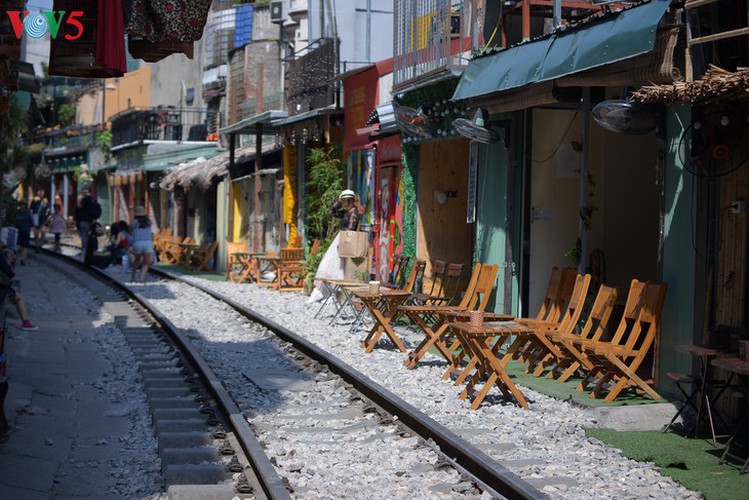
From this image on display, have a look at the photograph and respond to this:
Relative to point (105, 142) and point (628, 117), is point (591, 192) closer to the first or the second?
point (628, 117)

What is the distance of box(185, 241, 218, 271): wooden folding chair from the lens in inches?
1201

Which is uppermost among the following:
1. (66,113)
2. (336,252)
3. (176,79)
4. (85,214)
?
(66,113)

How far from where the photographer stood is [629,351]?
9.95 metres

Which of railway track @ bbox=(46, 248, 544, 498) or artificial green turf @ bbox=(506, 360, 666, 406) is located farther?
artificial green turf @ bbox=(506, 360, 666, 406)

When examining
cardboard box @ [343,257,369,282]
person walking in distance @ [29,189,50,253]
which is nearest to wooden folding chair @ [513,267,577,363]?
cardboard box @ [343,257,369,282]

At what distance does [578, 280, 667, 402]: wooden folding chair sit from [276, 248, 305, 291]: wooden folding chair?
13.6 m

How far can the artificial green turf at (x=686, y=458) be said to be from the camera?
7118mm

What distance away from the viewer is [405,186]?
1881cm

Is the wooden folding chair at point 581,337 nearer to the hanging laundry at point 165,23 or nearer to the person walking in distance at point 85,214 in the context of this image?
the hanging laundry at point 165,23

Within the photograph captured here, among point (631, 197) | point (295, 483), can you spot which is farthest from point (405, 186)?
point (295, 483)

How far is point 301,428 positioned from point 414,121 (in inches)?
344

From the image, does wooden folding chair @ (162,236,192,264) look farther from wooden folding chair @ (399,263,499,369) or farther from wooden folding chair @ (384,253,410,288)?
wooden folding chair @ (399,263,499,369)

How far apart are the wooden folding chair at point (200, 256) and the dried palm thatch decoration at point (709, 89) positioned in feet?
75.0

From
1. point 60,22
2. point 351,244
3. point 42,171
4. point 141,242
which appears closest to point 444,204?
point 351,244
